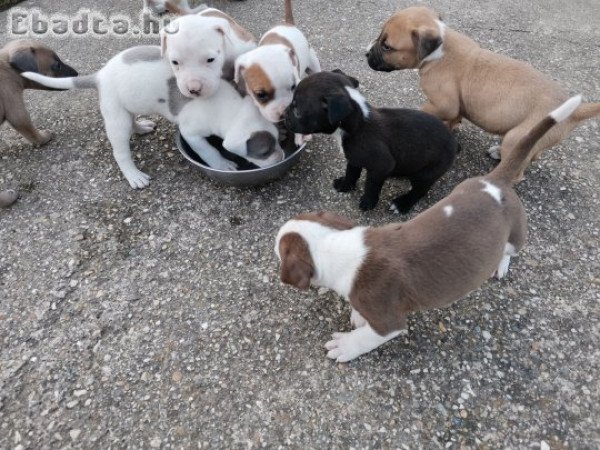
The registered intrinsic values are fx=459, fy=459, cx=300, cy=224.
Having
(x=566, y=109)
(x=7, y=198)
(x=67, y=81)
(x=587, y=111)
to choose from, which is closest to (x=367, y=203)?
(x=566, y=109)

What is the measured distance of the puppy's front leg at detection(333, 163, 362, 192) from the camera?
12.9ft

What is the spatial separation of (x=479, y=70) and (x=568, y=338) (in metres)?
2.26

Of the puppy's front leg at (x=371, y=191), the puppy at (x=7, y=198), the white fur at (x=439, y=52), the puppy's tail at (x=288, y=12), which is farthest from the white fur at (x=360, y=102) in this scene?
the puppy at (x=7, y=198)

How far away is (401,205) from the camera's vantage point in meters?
3.90

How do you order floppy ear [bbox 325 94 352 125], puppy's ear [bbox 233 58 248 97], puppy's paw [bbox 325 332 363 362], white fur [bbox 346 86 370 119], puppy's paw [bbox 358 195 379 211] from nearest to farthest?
1. puppy's paw [bbox 325 332 363 362]
2. floppy ear [bbox 325 94 352 125]
3. white fur [bbox 346 86 370 119]
4. puppy's ear [bbox 233 58 248 97]
5. puppy's paw [bbox 358 195 379 211]

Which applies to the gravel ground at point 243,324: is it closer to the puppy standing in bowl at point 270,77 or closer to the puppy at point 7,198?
the puppy at point 7,198

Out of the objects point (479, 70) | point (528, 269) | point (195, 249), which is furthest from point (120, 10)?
point (528, 269)

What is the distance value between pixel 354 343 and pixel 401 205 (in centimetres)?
141

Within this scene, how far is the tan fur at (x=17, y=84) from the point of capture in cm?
425

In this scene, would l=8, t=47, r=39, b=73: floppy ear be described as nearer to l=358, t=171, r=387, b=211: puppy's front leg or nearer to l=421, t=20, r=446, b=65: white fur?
l=358, t=171, r=387, b=211: puppy's front leg

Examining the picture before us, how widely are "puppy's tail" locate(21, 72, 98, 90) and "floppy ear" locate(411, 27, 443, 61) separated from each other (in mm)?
2799

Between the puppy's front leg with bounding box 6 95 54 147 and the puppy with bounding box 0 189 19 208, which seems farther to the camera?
the puppy's front leg with bounding box 6 95 54 147

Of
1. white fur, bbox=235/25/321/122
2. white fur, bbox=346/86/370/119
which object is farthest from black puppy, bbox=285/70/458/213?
white fur, bbox=235/25/321/122

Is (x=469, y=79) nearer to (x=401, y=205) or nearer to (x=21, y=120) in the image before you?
(x=401, y=205)
